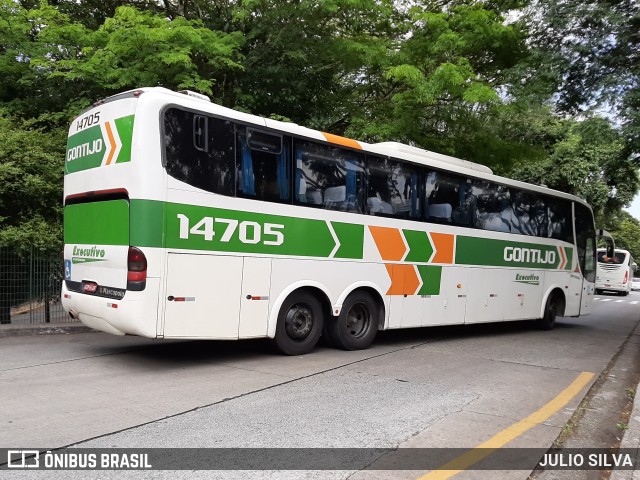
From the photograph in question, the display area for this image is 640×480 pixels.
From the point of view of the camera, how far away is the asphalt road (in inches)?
180

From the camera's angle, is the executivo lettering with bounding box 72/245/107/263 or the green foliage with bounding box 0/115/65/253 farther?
the green foliage with bounding box 0/115/65/253

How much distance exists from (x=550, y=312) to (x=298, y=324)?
8.22 meters

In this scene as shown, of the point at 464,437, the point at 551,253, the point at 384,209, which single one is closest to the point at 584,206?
the point at 551,253

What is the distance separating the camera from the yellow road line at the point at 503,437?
405 centimetres

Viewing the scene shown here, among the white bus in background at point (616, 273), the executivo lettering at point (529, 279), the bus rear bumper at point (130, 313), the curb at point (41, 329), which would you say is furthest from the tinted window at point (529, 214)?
the white bus in background at point (616, 273)

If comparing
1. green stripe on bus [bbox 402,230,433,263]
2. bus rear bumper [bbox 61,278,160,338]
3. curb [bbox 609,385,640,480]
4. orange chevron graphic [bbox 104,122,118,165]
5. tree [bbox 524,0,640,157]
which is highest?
tree [bbox 524,0,640,157]

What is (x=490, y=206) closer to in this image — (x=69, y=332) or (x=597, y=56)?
(x=597, y=56)

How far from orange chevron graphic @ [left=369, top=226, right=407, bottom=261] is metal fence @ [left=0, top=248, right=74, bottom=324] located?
6.35 m

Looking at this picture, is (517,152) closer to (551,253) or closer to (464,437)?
(551,253)

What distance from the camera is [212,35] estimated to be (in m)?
11.7

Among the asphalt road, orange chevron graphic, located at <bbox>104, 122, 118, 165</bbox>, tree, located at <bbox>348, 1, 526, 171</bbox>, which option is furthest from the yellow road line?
tree, located at <bbox>348, 1, 526, 171</bbox>

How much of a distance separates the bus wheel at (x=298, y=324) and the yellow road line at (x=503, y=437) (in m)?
3.54

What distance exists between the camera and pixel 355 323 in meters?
9.04

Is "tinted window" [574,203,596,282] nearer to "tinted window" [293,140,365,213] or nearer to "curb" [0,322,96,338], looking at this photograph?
"tinted window" [293,140,365,213]
